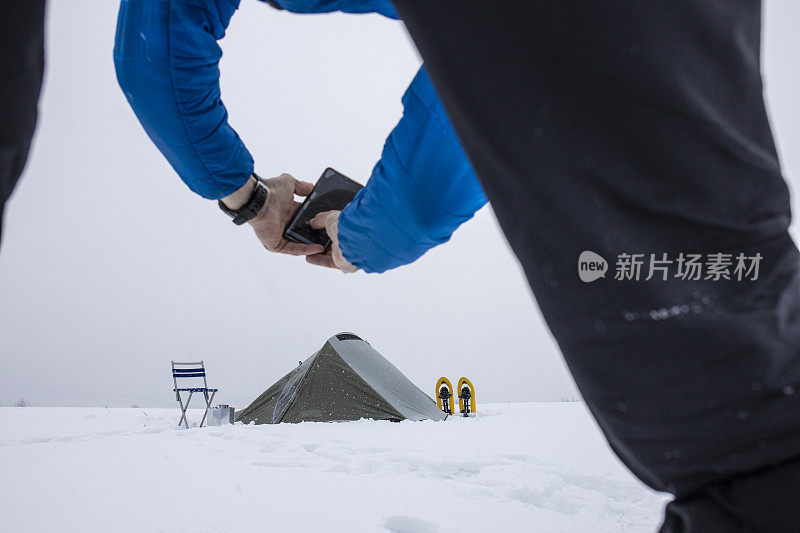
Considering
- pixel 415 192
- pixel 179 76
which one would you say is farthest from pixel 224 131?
pixel 415 192

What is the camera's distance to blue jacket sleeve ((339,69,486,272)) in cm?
134

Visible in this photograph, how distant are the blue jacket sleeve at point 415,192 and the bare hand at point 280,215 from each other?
0.96 feet

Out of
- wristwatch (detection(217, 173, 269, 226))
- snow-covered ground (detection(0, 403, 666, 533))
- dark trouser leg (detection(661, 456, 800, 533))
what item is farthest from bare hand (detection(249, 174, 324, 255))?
dark trouser leg (detection(661, 456, 800, 533))

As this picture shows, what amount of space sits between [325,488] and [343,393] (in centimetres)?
368

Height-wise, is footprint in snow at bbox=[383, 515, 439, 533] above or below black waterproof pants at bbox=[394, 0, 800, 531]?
below

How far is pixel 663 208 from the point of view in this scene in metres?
0.41

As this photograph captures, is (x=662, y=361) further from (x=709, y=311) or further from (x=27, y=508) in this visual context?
(x=27, y=508)

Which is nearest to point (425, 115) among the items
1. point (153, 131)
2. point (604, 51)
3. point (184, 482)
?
point (153, 131)

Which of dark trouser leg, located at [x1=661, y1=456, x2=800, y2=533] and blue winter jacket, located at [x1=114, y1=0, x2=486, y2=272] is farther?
blue winter jacket, located at [x1=114, y1=0, x2=486, y2=272]

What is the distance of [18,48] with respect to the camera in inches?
19.1

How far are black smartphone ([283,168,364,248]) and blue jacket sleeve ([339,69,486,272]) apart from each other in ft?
0.79

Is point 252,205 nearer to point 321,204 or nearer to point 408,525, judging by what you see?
point 321,204

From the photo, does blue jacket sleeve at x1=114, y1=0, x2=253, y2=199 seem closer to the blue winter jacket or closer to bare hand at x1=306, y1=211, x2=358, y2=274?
the blue winter jacket

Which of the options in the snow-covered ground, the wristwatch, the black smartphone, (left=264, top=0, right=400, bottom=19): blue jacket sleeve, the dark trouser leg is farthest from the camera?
the black smartphone
